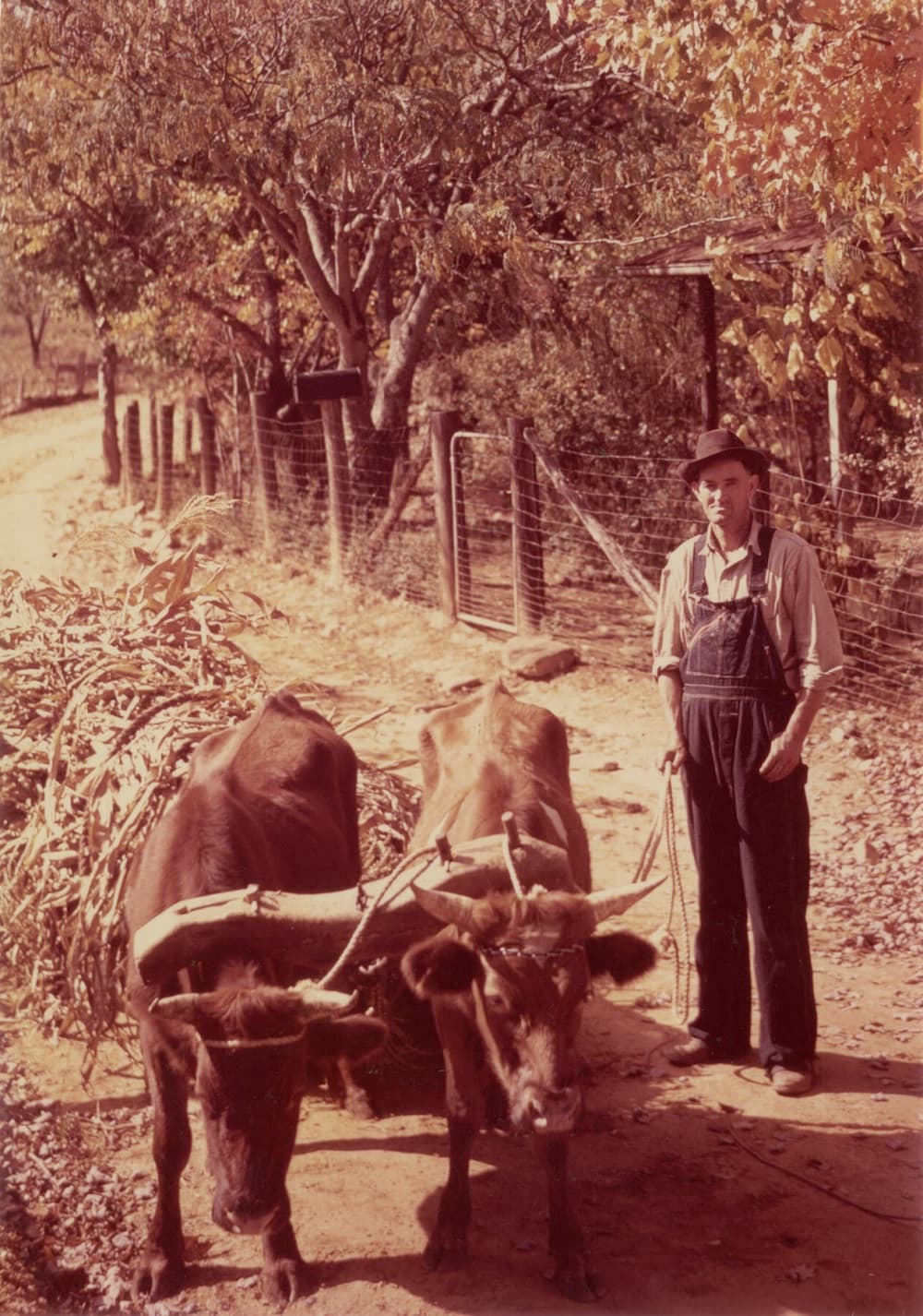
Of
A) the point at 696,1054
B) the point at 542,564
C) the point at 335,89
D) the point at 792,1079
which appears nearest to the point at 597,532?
the point at 542,564

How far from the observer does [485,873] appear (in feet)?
14.6

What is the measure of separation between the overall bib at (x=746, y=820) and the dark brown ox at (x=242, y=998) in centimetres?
141

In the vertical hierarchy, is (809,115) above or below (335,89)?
below

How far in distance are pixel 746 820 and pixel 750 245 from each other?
577 cm

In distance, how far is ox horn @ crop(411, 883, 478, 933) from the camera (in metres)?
4.19

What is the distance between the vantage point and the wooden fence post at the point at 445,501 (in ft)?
42.7

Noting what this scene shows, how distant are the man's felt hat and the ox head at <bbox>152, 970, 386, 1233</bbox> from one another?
2.45 m

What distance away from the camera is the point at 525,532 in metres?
12.1

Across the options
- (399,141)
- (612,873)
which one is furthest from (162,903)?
(399,141)

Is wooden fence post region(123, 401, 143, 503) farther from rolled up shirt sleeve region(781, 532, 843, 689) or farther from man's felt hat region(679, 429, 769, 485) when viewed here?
rolled up shirt sleeve region(781, 532, 843, 689)

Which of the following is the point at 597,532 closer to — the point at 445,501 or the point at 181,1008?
the point at 445,501

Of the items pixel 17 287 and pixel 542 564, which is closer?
pixel 542 564

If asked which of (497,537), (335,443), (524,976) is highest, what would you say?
(335,443)

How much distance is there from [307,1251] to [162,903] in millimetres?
1172
